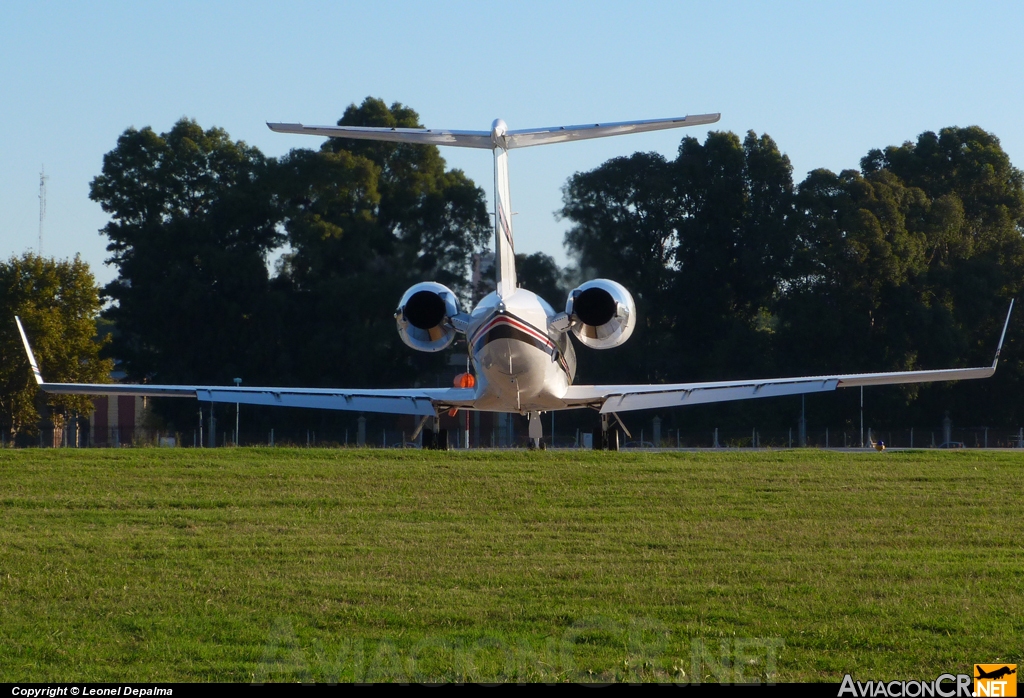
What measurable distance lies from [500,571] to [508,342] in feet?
33.2

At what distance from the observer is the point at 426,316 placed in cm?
2192

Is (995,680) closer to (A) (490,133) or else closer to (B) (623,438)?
(A) (490,133)

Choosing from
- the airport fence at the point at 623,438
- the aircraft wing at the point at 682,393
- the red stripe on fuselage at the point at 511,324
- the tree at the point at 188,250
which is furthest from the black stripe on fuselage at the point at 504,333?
the tree at the point at 188,250

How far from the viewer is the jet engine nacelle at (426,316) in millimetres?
21812

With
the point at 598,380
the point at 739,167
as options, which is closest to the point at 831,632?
the point at 598,380

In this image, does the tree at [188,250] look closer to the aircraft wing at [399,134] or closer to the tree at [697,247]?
the tree at [697,247]

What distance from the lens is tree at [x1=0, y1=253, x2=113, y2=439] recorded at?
1528 inches

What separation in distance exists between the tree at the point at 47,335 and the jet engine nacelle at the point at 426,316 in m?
20.8

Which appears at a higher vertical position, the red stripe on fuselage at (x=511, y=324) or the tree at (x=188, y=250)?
the tree at (x=188, y=250)

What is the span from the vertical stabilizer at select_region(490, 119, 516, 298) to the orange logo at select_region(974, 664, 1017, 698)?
14882 millimetres

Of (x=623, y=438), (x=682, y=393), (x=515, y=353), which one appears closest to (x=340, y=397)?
(x=515, y=353)

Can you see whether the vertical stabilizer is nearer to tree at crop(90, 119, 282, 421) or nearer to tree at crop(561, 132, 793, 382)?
tree at crop(561, 132, 793, 382)

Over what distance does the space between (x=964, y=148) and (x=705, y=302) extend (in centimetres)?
1291

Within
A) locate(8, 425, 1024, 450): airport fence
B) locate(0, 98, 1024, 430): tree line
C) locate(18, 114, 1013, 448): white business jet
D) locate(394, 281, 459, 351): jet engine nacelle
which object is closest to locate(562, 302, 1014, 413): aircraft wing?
locate(18, 114, 1013, 448): white business jet
